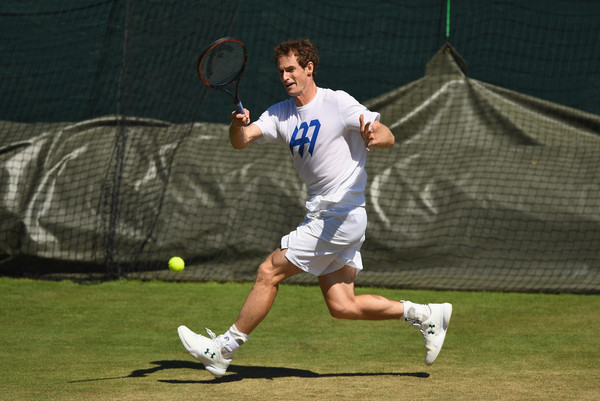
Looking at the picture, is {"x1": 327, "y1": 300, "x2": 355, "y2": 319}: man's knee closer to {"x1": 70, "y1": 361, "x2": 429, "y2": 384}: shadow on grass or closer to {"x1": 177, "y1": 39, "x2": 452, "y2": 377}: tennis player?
{"x1": 177, "y1": 39, "x2": 452, "y2": 377}: tennis player

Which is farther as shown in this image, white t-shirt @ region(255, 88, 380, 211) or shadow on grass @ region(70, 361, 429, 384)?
shadow on grass @ region(70, 361, 429, 384)

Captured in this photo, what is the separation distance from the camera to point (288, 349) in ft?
17.8

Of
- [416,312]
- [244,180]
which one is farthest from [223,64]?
[244,180]

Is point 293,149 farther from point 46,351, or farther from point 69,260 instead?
point 69,260

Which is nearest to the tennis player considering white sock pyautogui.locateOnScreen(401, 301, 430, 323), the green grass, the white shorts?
the white shorts

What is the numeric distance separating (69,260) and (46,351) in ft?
10.2

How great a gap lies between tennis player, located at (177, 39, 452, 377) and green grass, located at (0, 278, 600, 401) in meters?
0.36

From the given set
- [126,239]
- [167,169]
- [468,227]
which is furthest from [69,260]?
[468,227]

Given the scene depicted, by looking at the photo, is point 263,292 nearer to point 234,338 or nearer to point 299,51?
point 234,338

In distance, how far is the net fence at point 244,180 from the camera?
25.8 ft

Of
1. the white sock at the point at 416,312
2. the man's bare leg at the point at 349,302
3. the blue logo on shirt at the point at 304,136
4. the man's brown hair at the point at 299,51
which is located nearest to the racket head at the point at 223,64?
the man's brown hair at the point at 299,51

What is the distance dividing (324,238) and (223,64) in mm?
1097

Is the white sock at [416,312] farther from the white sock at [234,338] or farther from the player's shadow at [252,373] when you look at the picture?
the white sock at [234,338]

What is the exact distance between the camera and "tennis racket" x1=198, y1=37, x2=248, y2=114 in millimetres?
4504
